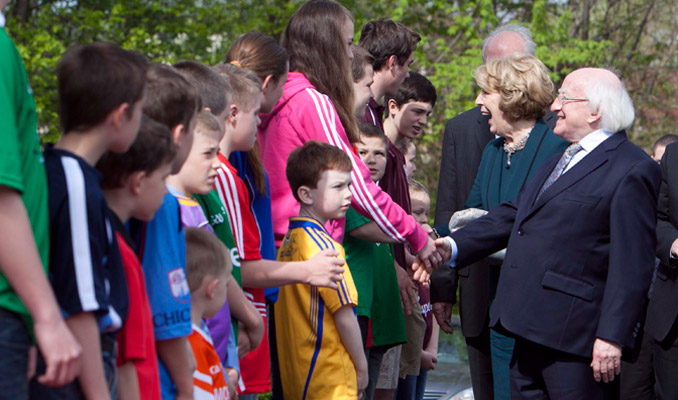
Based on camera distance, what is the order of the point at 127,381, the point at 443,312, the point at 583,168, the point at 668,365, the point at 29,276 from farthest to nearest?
the point at 668,365 < the point at 443,312 < the point at 583,168 < the point at 127,381 < the point at 29,276

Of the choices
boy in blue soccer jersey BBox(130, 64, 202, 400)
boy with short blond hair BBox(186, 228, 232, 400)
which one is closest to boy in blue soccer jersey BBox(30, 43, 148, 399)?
boy in blue soccer jersey BBox(130, 64, 202, 400)

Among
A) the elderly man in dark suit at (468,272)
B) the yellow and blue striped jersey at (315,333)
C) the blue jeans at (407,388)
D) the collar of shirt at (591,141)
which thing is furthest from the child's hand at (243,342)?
the blue jeans at (407,388)

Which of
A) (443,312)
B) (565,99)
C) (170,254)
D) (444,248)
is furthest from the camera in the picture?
(443,312)

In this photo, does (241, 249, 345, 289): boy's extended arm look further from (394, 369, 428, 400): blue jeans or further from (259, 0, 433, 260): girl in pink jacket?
(394, 369, 428, 400): blue jeans

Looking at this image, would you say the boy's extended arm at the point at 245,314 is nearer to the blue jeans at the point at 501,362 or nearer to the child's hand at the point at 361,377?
the child's hand at the point at 361,377

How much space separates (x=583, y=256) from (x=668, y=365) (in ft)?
7.49

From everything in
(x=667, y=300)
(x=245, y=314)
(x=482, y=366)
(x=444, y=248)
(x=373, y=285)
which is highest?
(x=245, y=314)

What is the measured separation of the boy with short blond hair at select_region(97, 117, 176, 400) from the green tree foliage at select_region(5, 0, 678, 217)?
446 inches

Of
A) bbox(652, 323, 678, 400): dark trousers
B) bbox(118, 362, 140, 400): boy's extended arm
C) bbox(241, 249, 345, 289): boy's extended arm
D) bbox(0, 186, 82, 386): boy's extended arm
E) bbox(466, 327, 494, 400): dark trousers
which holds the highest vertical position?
bbox(0, 186, 82, 386): boy's extended arm

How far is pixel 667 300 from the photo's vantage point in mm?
5785

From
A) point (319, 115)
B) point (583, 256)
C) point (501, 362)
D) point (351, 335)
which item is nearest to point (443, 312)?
point (501, 362)

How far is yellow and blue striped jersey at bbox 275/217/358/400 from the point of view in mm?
3629

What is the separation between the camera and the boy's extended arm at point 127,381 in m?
2.24

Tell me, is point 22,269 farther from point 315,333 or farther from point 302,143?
point 302,143
